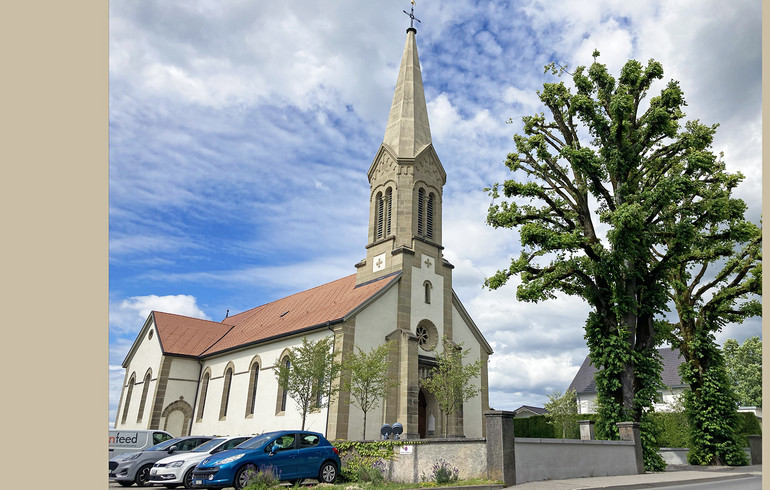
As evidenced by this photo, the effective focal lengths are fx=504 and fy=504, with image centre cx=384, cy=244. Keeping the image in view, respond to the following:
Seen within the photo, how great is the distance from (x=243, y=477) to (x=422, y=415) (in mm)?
14862

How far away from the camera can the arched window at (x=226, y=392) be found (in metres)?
31.6

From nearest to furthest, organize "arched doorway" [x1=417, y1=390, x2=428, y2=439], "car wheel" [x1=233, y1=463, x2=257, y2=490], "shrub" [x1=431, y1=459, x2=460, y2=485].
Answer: "car wheel" [x1=233, y1=463, x2=257, y2=490] → "shrub" [x1=431, y1=459, x2=460, y2=485] → "arched doorway" [x1=417, y1=390, x2=428, y2=439]

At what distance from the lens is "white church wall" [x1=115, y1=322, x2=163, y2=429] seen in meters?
35.4

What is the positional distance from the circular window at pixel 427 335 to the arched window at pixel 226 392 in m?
13.4

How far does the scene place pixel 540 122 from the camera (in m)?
23.8

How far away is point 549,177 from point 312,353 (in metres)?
13.7

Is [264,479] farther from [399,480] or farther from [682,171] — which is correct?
[682,171]

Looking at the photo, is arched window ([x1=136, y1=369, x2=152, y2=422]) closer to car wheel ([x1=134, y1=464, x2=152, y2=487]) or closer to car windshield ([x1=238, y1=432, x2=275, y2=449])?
car wheel ([x1=134, y1=464, x2=152, y2=487])

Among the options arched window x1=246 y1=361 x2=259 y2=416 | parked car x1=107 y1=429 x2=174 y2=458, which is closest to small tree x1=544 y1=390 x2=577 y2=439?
arched window x1=246 y1=361 x2=259 y2=416

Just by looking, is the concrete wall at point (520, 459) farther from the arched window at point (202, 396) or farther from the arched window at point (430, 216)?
the arched window at point (202, 396)

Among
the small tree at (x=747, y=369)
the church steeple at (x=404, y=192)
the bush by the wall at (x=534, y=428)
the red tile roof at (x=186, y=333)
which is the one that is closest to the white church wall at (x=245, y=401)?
the red tile roof at (x=186, y=333)

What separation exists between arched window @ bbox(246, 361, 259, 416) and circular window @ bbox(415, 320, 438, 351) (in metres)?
10.1

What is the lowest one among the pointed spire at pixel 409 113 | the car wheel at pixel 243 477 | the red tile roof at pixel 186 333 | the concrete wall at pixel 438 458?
the car wheel at pixel 243 477

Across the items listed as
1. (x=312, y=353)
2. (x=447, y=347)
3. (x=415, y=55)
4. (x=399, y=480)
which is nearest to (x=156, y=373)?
(x=312, y=353)
